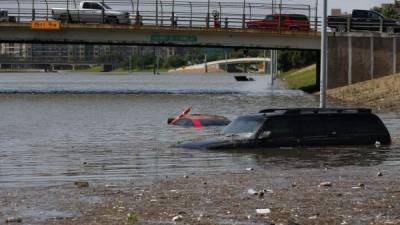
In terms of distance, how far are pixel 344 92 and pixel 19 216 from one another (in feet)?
165

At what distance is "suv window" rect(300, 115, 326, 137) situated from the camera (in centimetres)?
2462

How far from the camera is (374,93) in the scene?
57.2m

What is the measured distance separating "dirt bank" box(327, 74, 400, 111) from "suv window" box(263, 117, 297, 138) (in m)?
25.2

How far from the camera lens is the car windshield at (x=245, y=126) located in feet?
79.9

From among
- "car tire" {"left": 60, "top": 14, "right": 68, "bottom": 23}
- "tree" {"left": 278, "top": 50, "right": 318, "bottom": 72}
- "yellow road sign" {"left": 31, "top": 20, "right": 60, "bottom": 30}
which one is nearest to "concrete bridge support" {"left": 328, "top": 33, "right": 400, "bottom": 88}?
"yellow road sign" {"left": 31, "top": 20, "right": 60, "bottom": 30}

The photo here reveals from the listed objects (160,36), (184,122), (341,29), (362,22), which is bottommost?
(184,122)

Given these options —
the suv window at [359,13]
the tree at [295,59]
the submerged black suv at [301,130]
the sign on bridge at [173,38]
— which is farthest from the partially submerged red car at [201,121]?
the tree at [295,59]

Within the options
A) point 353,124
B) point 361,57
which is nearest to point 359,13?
point 361,57

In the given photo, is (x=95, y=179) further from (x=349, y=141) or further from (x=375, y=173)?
(x=349, y=141)

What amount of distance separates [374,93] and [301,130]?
1317 inches

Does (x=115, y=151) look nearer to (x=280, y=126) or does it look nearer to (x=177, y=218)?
(x=280, y=126)

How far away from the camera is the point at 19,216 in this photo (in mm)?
12992

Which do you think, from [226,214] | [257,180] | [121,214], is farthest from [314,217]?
[257,180]

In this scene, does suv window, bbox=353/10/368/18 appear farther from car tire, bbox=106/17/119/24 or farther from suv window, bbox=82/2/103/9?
suv window, bbox=82/2/103/9
